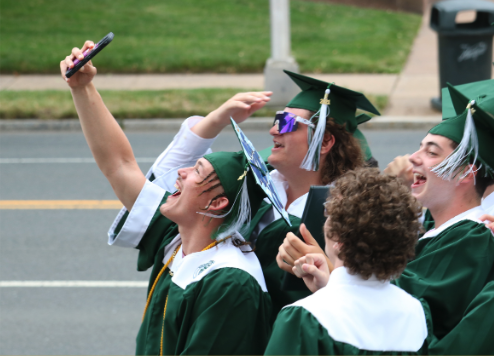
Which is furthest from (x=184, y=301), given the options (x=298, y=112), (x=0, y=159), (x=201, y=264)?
(x=0, y=159)

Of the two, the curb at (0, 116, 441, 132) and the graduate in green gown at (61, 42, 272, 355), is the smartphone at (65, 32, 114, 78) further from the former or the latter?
the curb at (0, 116, 441, 132)

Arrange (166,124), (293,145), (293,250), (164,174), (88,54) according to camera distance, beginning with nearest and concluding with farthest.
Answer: (293,250), (88,54), (293,145), (164,174), (166,124)

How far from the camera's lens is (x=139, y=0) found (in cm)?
2122

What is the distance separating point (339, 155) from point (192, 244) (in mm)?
1025

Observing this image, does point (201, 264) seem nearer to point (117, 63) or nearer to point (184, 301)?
point (184, 301)

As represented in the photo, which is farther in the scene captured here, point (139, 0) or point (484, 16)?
point (139, 0)

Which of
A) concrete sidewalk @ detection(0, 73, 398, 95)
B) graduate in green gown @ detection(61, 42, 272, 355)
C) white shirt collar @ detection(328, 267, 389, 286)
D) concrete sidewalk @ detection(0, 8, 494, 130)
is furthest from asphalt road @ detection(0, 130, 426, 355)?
concrete sidewalk @ detection(0, 73, 398, 95)

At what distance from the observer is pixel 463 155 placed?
268 cm

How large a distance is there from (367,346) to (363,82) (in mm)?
12149

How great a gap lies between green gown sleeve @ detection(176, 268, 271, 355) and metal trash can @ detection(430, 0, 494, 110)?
9716 mm

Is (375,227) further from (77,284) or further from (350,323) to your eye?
(77,284)

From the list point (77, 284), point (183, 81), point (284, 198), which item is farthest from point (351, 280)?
point (183, 81)

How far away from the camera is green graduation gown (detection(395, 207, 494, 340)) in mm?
2439

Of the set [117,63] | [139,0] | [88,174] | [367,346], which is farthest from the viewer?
[139,0]
